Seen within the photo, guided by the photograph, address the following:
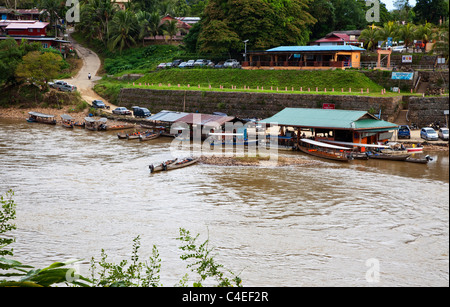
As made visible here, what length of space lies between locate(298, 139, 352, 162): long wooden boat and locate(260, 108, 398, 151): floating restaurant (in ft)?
2.22

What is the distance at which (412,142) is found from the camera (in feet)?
101

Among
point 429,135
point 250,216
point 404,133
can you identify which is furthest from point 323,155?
point 250,216

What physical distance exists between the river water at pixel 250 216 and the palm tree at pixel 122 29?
35.5 metres

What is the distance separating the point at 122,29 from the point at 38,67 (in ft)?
54.8

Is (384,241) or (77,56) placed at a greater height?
(77,56)

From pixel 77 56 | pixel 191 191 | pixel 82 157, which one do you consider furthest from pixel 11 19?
pixel 191 191

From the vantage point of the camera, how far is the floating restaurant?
29891mm

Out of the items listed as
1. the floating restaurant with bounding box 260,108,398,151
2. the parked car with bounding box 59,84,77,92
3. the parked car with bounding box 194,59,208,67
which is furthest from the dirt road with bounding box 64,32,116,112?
the floating restaurant with bounding box 260,108,398,151

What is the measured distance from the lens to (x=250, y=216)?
19.1 m

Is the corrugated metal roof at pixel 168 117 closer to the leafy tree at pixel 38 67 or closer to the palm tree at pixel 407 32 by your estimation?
the leafy tree at pixel 38 67

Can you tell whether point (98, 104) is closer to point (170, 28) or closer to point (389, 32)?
point (170, 28)

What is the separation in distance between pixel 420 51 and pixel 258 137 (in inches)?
838

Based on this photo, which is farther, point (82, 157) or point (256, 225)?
point (82, 157)

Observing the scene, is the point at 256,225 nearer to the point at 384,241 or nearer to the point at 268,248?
the point at 268,248
